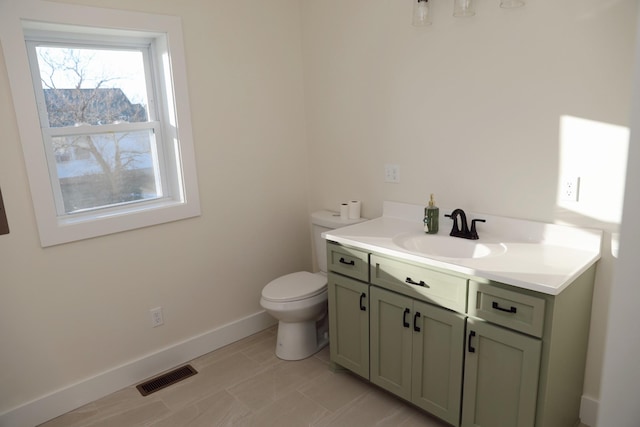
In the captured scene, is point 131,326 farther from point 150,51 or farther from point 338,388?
point 150,51

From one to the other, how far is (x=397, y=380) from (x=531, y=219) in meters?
1.06

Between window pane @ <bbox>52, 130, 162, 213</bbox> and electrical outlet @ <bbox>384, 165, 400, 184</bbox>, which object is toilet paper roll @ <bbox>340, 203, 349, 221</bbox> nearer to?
electrical outlet @ <bbox>384, 165, 400, 184</bbox>

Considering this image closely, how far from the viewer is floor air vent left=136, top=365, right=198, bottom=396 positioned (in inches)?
99.5

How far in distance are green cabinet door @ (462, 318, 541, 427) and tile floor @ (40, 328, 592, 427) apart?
367 mm

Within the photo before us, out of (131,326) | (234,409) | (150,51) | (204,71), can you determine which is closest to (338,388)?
(234,409)

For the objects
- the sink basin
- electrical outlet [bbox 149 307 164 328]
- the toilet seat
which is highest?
the sink basin

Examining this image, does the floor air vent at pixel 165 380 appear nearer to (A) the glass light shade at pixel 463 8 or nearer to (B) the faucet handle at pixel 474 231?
(B) the faucet handle at pixel 474 231

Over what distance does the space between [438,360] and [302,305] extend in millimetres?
913

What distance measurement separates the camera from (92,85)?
2.45 meters

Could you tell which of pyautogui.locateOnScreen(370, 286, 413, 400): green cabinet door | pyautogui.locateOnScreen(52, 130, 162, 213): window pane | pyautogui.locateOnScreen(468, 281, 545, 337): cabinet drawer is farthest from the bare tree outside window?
pyautogui.locateOnScreen(468, 281, 545, 337): cabinet drawer

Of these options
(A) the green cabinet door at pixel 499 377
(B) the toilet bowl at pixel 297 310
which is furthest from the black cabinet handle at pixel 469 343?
(B) the toilet bowl at pixel 297 310

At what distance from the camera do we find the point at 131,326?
2.57 metres

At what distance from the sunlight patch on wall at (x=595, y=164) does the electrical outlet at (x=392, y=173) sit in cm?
93

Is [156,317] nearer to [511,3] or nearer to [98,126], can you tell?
[98,126]
